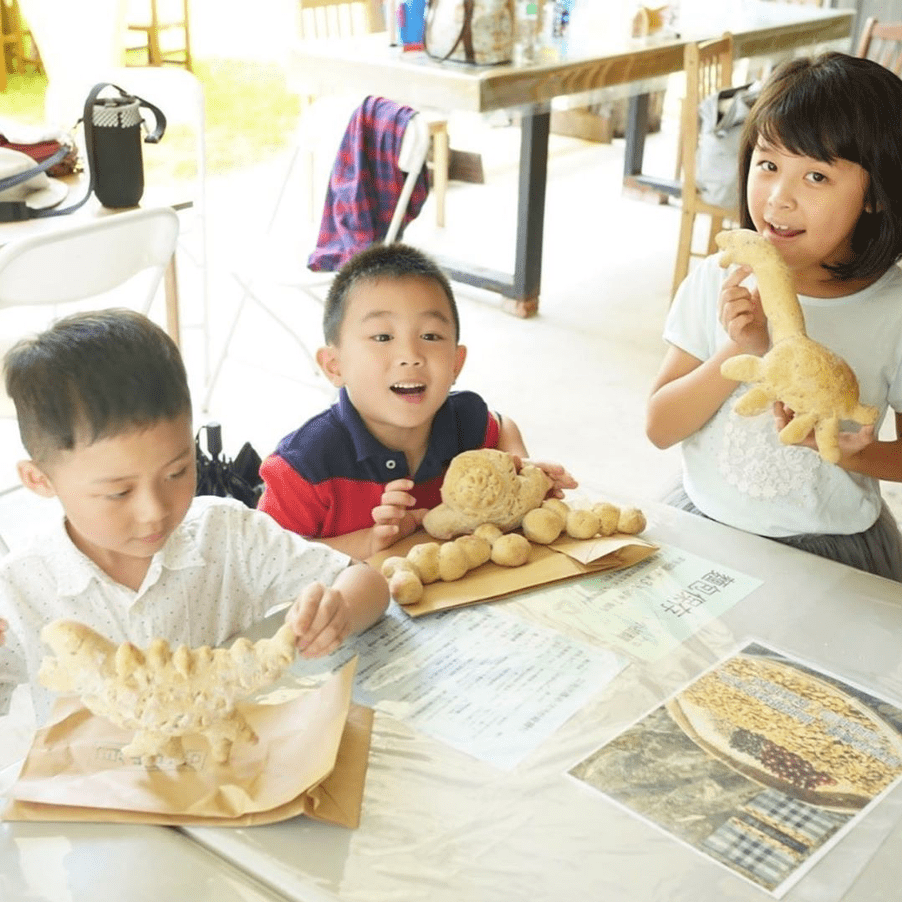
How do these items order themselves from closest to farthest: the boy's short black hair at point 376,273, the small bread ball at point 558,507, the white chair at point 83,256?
the small bread ball at point 558,507
the boy's short black hair at point 376,273
the white chair at point 83,256

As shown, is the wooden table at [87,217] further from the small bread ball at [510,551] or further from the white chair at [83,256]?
the small bread ball at [510,551]

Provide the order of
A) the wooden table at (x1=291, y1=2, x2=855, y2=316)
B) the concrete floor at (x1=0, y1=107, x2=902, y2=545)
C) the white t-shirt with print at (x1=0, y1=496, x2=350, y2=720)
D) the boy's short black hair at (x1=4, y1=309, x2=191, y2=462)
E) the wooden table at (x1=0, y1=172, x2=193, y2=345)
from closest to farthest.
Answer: the boy's short black hair at (x1=4, y1=309, x2=191, y2=462) → the white t-shirt with print at (x1=0, y1=496, x2=350, y2=720) → the wooden table at (x1=0, y1=172, x2=193, y2=345) → the concrete floor at (x1=0, y1=107, x2=902, y2=545) → the wooden table at (x1=291, y1=2, x2=855, y2=316)

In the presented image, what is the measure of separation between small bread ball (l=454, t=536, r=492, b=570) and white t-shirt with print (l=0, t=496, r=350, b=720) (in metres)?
0.14

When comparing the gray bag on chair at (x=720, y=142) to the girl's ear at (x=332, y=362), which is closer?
the girl's ear at (x=332, y=362)

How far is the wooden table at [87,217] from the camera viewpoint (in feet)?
7.33

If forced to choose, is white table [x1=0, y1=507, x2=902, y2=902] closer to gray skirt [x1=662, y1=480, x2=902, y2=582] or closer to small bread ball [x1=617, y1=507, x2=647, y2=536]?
small bread ball [x1=617, y1=507, x2=647, y2=536]

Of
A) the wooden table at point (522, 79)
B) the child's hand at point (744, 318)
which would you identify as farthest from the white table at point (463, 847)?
the wooden table at point (522, 79)

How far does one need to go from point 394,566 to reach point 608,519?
0.85ft

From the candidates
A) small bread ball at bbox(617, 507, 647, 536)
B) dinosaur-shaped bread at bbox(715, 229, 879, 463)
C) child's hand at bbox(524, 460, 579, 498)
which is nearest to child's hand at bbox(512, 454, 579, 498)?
child's hand at bbox(524, 460, 579, 498)

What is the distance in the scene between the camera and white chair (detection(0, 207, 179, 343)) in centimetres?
190

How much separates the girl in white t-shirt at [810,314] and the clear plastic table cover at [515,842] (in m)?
0.47

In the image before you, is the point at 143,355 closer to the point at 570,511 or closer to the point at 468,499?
the point at 468,499

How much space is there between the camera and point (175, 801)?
0.82m

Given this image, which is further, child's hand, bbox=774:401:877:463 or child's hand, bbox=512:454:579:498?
child's hand, bbox=512:454:579:498
